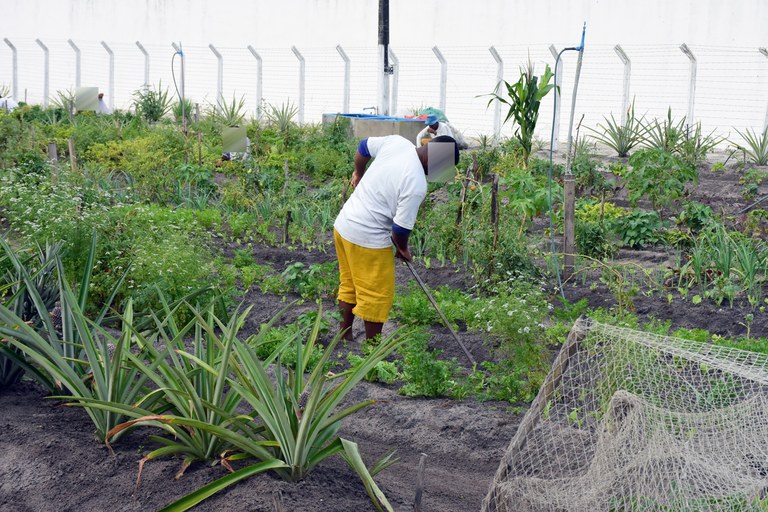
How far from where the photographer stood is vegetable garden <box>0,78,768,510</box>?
10.9ft

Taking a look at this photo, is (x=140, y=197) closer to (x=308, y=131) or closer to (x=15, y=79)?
(x=308, y=131)

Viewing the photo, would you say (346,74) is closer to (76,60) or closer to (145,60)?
(145,60)

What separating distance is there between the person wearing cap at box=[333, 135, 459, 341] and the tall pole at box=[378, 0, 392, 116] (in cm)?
1397

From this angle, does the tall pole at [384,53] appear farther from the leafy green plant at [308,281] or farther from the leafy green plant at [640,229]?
the leafy green plant at [308,281]

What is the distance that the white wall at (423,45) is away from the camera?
17.1 metres

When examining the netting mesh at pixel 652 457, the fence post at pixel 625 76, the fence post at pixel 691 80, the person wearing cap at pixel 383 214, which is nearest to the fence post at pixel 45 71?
the fence post at pixel 625 76

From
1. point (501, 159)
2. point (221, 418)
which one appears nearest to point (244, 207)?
point (501, 159)

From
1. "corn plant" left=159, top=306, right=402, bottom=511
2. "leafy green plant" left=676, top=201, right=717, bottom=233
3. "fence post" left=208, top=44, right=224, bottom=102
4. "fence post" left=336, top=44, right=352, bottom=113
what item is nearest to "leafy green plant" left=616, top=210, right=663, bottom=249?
"leafy green plant" left=676, top=201, right=717, bottom=233

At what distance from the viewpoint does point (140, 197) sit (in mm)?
10242

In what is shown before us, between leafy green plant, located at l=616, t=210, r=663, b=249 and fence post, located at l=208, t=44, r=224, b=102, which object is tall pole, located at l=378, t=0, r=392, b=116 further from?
leafy green plant, located at l=616, t=210, r=663, b=249

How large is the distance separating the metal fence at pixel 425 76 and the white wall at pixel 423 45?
3cm

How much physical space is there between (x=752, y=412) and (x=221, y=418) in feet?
6.68

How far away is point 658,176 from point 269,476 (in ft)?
23.7

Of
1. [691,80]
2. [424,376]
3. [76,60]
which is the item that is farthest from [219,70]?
[424,376]
